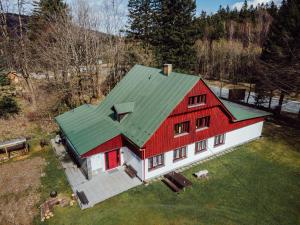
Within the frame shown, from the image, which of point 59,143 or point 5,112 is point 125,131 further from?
point 5,112

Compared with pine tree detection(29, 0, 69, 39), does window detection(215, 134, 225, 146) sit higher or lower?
lower

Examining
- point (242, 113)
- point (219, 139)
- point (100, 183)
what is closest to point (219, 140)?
point (219, 139)

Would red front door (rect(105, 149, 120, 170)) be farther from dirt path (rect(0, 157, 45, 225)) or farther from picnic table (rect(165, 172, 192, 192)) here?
dirt path (rect(0, 157, 45, 225))

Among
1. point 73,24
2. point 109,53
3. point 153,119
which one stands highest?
point 73,24

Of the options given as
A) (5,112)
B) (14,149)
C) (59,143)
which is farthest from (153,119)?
(5,112)

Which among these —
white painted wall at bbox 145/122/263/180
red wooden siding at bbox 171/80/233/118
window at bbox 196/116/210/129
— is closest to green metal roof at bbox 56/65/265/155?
red wooden siding at bbox 171/80/233/118

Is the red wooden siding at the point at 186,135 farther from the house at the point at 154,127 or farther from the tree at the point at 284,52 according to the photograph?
the tree at the point at 284,52
